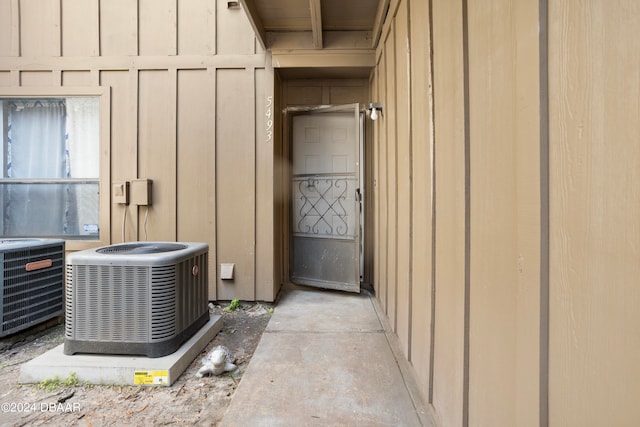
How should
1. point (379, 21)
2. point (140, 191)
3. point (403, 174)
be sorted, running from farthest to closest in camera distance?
point (140, 191) < point (379, 21) < point (403, 174)

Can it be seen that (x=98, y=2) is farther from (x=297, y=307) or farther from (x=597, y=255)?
(x=597, y=255)

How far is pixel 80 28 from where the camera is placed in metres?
3.50

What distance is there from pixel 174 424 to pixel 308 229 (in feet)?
8.70

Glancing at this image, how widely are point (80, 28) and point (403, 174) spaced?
3833mm

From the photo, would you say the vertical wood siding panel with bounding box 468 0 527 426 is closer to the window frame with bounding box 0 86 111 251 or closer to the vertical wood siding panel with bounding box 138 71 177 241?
the vertical wood siding panel with bounding box 138 71 177 241

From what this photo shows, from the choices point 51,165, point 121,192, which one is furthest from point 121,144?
point 51,165

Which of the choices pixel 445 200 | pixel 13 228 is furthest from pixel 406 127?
pixel 13 228

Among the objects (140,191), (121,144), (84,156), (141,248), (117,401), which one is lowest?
(117,401)

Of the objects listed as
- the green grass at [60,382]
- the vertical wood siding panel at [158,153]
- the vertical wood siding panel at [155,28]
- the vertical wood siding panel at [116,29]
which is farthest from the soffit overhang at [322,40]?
the green grass at [60,382]

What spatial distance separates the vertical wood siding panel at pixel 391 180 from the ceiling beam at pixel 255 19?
4.10 feet

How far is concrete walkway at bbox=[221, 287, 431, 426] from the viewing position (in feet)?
5.33

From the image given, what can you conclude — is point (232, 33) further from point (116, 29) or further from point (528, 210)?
point (528, 210)

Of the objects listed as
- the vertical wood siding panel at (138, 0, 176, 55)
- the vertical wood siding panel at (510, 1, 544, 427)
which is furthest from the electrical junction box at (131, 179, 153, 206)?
the vertical wood siding panel at (510, 1, 544, 427)

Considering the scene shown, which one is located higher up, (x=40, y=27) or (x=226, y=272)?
(x=40, y=27)
